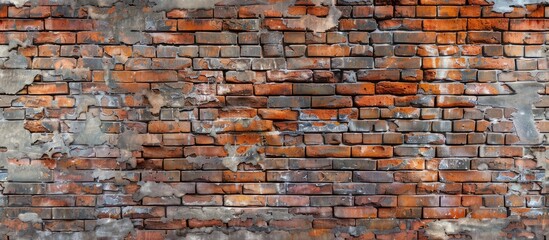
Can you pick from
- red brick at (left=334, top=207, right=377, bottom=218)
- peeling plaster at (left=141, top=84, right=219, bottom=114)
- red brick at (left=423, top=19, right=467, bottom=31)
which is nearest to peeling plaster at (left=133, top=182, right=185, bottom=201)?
peeling plaster at (left=141, top=84, right=219, bottom=114)

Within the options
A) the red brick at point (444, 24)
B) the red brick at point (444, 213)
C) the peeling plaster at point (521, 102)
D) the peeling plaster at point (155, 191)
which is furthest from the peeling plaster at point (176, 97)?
the peeling plaster at point (521, 102)

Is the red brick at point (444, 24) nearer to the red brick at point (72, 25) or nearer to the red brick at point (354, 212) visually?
the red brick at point (354, 212)

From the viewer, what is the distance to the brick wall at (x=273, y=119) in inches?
97.9

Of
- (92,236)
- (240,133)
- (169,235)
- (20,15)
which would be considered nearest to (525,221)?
(240,133)

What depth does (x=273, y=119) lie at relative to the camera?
8.24ft

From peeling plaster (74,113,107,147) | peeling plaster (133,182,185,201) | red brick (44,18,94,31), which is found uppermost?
red brick (44,18,94,31)

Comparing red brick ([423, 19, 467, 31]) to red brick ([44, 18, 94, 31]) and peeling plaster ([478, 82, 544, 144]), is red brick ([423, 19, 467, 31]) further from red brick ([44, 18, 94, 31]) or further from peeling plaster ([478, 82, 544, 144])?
red brick ([44, 18, 94, 31])

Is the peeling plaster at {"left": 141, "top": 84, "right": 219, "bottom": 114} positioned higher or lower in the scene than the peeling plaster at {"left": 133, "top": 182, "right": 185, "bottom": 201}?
higher

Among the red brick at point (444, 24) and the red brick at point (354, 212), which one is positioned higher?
the red brick at point (444, 24)

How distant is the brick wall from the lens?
249 cm

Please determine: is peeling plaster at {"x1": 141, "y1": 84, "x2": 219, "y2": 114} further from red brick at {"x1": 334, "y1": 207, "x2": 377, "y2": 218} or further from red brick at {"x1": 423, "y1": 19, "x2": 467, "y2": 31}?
red brick at {"x1": 423, "y1": 19, "x2": 467, "y2": 31}

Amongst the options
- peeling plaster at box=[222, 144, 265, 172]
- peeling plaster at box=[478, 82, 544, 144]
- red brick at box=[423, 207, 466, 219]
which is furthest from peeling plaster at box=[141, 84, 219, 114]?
peeling plaster at box=[478, 82, 544, 144]

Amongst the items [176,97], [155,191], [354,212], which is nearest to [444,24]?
[354,212]

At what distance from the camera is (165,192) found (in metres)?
2.52
